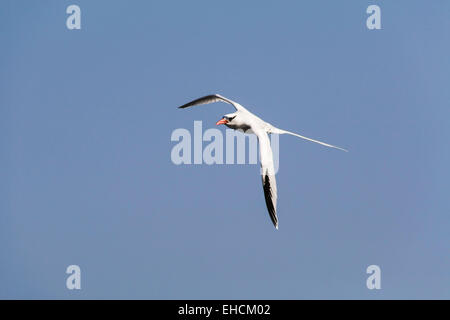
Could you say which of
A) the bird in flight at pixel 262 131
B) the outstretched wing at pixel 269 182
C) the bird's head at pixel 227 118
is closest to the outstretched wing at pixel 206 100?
the bird in flight at pixel 262 131

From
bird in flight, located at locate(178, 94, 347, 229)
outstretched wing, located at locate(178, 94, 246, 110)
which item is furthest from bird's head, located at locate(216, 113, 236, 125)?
outstretched wing, located at locate(178, 94, 246, 110)

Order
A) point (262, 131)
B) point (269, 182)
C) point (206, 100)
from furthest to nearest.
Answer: point (206, 100)
point (262, 131)
point (269, 182)

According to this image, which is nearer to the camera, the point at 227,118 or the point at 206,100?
the point at 227,118

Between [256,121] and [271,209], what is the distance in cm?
351

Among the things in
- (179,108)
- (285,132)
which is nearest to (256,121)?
(285,132)

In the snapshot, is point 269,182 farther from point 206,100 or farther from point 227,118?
point 206,100

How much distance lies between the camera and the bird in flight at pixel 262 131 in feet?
52.3

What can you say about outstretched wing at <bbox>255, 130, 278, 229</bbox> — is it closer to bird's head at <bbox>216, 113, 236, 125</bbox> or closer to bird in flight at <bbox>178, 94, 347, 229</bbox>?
bird in flight at <bbox>178, 94, 347, 229</bbox>

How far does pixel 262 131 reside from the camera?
58.7ft

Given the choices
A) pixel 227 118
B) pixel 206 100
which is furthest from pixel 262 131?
pixel 206 100

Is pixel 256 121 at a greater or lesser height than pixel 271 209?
greater
